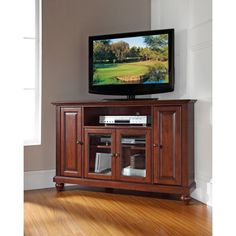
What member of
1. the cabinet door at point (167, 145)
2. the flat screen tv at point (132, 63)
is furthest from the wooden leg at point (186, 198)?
the flat screen tv at point (132, 63)

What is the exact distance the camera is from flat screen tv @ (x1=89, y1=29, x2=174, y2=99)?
11.6 feet

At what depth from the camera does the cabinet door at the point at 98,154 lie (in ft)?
11.5

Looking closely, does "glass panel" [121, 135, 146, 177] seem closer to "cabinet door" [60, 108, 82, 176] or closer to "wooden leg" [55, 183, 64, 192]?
"cabinet door" [60, 108, 82, 176]

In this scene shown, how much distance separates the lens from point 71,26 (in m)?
3.96

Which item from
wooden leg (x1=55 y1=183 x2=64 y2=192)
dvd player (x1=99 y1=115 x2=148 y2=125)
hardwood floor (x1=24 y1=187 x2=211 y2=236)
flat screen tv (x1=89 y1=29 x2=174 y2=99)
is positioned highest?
flat screen tv (x1=89 y1=29 x2=174 y2=99)

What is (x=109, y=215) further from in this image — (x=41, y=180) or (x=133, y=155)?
(x=41, y=180)

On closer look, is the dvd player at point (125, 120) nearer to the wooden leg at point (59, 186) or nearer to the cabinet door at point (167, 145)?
the cabinet door at point (167, 145)

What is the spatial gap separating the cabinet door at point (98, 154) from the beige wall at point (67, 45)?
54 centimetres

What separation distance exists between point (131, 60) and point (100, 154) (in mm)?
1004

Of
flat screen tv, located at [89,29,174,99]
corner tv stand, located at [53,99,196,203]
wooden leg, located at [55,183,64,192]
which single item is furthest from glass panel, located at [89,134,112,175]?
flat screen tv, located at [89,29,174,99]

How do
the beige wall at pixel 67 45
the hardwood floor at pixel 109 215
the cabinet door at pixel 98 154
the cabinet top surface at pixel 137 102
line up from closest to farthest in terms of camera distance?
the hardwood floor at pixel 109 215 < the cabinet top surface at pixel 137 102 < the cabinet door at pixel 98 154 < the beige wall at pixel 67 45

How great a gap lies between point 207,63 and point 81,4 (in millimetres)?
1597

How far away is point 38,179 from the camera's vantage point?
383 cm
